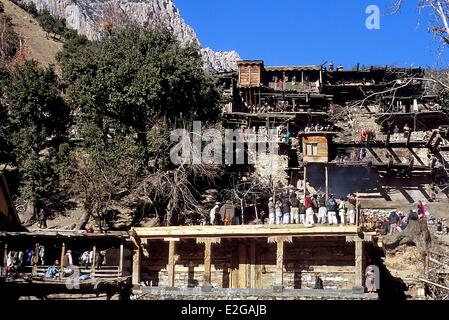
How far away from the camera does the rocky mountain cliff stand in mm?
99512

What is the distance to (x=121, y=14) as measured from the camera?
95938mm

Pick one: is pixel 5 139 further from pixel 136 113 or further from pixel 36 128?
pixel 136 113

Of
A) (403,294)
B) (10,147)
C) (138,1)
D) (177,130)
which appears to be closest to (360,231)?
(403,294)

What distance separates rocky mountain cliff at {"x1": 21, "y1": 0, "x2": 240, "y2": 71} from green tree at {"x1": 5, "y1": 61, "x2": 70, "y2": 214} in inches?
1851

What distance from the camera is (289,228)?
25188 millimetres

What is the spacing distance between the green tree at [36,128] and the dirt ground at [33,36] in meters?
28.4

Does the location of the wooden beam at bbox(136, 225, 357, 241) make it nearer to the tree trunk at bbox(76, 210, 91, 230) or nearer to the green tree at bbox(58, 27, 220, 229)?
the green tree at bbox(58, 27, 220, 229)

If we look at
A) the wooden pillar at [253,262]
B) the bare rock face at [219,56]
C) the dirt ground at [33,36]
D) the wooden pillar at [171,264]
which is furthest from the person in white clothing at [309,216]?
the bare rock face at [219,56]

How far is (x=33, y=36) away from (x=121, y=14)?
22738 mm

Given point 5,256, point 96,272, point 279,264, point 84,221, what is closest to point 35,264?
point 5,256

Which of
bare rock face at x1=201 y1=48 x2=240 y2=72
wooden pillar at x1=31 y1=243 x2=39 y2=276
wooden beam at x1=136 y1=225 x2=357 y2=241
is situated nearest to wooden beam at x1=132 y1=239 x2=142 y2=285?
wooden beam at x1=136 y1=225 x2=357 y2=241

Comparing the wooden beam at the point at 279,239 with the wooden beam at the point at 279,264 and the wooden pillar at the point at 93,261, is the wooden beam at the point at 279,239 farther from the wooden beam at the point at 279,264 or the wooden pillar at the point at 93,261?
the wooden pillar at the point at 93,261
